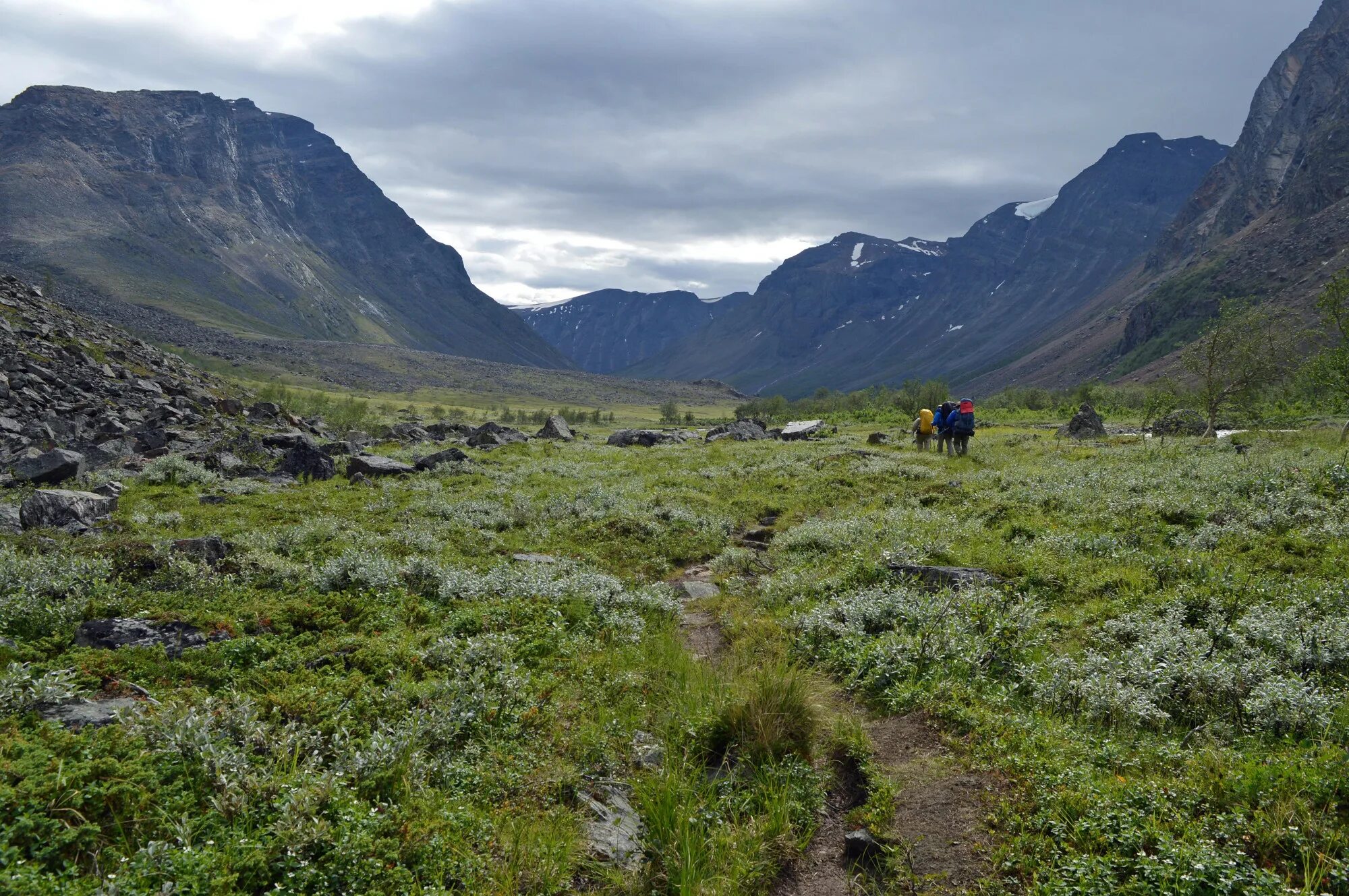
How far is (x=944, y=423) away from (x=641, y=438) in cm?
2173

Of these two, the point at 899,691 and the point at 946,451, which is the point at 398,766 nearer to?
the point at 899,691

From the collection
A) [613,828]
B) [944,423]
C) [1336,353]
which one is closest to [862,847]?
[613,828]

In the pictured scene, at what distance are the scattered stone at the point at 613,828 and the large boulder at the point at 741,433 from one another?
42.2 metres

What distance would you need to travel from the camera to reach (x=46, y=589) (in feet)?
31.9

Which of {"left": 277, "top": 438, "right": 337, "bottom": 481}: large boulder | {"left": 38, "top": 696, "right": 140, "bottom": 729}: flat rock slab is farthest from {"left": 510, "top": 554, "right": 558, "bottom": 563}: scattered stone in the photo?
{"left": 277, "top": 438, "right": 337, "bottom": 481}: large boulder

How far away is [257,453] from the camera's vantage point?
94.1 feet

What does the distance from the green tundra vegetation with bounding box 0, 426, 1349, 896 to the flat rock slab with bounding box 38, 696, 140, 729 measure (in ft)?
0.56

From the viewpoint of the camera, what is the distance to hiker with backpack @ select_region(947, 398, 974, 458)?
30.5m

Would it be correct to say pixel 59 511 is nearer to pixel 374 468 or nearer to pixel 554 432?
pixel 374 468

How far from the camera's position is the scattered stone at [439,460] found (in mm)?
27656

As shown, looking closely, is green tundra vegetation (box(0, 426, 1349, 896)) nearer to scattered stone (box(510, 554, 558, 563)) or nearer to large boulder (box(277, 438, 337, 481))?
scattered stone (box(510, 554, 558, 563))

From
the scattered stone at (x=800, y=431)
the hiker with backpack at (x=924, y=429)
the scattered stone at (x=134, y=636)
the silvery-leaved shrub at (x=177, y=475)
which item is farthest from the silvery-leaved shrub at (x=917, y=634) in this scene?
the scattered stone at (x=800, y=431)

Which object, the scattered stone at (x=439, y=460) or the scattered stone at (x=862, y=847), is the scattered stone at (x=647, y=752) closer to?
the scattered stone at (x=862, y=847)

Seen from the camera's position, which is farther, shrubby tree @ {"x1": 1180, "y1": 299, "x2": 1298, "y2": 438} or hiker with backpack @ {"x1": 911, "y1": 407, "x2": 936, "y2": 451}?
shrubby tree @ {"x1": 1180, "y1": 299, "x2": 1298, "y2": 438}
